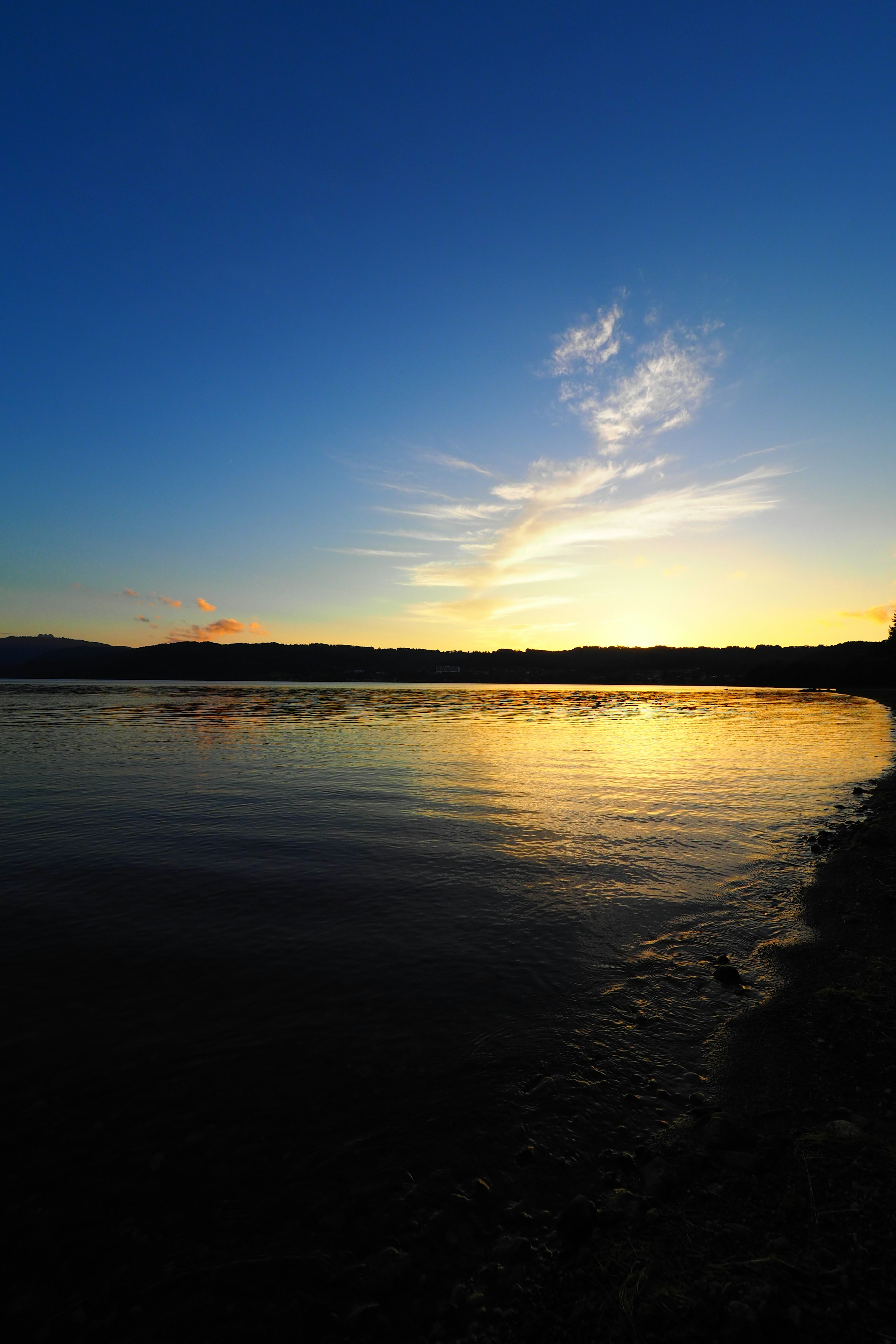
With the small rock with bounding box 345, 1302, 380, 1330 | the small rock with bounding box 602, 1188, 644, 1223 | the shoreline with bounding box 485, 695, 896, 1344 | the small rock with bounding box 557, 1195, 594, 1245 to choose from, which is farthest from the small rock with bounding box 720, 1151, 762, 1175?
the small rock with bounding box 345, 1302, 380, 1330

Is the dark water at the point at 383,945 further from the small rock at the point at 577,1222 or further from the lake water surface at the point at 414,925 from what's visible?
the small rock at the point at 577,1222

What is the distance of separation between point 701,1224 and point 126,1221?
507 centimetres

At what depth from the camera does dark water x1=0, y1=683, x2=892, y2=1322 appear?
6.55 meters

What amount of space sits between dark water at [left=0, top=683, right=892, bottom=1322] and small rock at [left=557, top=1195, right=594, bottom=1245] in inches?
33.0

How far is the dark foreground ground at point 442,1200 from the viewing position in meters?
4.27

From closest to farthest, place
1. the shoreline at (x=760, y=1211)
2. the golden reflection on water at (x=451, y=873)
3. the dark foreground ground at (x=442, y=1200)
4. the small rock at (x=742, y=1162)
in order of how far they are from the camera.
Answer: the shoreline at (x=760, y=1211) < the dark foreground ground at (x=442, y=1200) < the small rock at (x=742, y=1162) < the golden reflection on water at (x=451, y=873)

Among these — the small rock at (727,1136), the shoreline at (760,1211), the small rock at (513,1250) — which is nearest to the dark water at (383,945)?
the small rock at (727,1136)

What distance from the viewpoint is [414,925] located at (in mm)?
11742

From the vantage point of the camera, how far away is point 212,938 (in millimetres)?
11031

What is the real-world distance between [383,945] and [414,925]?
112cm

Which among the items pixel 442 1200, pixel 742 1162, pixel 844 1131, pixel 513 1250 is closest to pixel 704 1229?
pixel 742 1162

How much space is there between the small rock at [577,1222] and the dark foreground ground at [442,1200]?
14 millimetres

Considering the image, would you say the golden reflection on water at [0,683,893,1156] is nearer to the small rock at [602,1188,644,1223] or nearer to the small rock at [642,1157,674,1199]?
the small rock at [642,1157,674,1199]

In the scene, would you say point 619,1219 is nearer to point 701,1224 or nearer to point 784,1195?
point 701,1224
